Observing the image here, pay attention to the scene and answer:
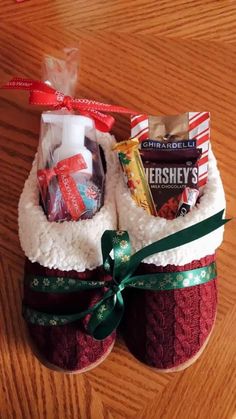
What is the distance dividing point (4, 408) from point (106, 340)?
17 cm

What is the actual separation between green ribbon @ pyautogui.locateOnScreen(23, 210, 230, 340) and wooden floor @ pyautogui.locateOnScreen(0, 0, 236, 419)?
9cm

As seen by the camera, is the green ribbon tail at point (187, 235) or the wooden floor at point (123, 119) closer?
the green ribbon tail at point (187, 235)

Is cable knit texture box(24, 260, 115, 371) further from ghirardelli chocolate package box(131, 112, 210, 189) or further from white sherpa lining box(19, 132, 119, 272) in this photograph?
ghirardelli chocolate package box(131, 112, 210, 189)

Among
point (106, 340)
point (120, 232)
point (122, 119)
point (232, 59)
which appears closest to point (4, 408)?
point (106, 340)

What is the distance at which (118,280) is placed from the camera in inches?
23.6

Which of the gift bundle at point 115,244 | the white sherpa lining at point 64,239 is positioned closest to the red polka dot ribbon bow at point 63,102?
the gift bundle at point 115,244

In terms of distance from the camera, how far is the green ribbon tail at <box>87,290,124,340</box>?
0.60 metres

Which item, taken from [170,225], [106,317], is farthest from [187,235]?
[106,317]

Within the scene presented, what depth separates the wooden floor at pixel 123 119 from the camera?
689 millimetres

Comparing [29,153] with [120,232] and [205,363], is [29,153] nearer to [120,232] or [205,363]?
[120,232]

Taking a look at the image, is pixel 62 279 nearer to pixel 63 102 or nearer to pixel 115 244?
pixel 115 244

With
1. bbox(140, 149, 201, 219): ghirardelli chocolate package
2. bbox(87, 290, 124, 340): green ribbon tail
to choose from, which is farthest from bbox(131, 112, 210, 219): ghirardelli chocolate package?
bbox(87, 290, 124, 340): green ribbon tail

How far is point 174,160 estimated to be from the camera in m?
0.63

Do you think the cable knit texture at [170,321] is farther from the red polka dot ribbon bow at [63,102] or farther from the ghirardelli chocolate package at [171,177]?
the red polka dot ribbon bow at [63,102]
